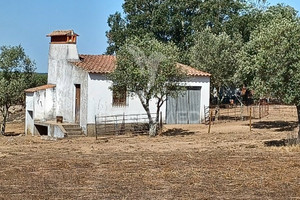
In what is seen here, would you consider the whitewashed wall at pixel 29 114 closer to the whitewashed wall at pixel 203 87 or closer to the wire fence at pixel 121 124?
the wire fence at pixel 121 124

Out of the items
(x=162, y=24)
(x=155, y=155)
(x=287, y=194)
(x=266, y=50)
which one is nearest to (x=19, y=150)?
(x=155, y=155)

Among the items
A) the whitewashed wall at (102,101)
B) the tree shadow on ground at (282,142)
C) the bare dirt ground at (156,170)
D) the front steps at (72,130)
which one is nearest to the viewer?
the bare dirt ground at (156,170)

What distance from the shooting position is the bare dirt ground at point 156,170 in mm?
11836

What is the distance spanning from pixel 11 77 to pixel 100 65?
22.5ft

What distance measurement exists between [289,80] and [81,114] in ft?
47.5

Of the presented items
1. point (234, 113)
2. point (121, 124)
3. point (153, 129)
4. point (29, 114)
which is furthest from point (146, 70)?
point (234, 113)

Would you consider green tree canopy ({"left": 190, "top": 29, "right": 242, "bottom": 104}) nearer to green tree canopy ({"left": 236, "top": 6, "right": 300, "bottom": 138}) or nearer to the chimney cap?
the chimney cap

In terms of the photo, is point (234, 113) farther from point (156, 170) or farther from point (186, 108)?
point (156, 170)

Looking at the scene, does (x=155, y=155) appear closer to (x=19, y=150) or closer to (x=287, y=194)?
(x=19, y=150)

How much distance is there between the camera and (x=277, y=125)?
3161 cm

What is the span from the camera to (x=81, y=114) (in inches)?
1188

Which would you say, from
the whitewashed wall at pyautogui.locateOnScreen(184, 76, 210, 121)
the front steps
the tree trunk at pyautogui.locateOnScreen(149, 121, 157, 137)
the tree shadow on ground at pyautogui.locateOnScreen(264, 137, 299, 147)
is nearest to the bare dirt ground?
the tree shadow on ground at pyautogui.locateOnScreen(264, 137, 299, 147)

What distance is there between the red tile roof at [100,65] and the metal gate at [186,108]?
1201 millimetres

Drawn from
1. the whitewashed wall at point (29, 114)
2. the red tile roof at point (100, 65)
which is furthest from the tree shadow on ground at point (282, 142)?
the whitewashed wall at point (29, 114)
